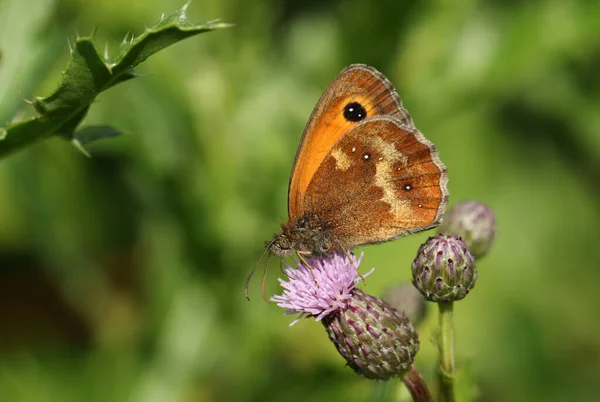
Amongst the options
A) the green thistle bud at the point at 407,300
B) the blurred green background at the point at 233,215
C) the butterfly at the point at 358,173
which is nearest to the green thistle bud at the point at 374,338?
the butterfly at the point at 358,173

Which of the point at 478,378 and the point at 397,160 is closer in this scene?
the point at 397,160

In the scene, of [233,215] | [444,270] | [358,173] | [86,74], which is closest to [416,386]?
[444,270]

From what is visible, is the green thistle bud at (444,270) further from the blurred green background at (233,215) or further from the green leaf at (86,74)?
the blurred green background at (233,215)

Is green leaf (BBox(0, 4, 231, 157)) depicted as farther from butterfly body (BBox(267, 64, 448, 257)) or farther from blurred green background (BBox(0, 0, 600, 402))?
blurred green background (BBox(0, 0, 600, 402))

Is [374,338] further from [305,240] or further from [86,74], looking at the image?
[86,74]

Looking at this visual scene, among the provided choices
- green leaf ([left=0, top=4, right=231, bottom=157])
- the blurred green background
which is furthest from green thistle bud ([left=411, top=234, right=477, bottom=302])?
the blurred green background

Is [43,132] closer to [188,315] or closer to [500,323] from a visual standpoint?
[188,315]

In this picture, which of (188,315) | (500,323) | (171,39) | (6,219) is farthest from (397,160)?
(6,219)
